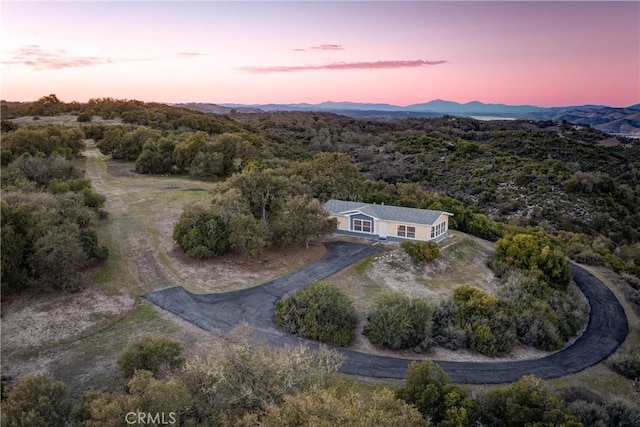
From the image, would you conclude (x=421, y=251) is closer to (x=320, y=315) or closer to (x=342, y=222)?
(x=342, y=222)

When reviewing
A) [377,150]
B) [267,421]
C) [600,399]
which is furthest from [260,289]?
[377,150]

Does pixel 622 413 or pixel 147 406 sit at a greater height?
pixel 147 406

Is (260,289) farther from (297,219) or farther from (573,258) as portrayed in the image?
(573,258)

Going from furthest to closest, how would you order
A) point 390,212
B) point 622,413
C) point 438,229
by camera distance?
point 390,212 → point 438,229 → point 622,413

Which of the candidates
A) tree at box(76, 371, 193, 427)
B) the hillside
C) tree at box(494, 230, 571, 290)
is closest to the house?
tree at box(494, 230, 571, 290)

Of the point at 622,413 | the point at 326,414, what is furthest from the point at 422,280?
the point at 326,414

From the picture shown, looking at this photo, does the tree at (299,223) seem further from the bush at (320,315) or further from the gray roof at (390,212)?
the bush at (320,315)
